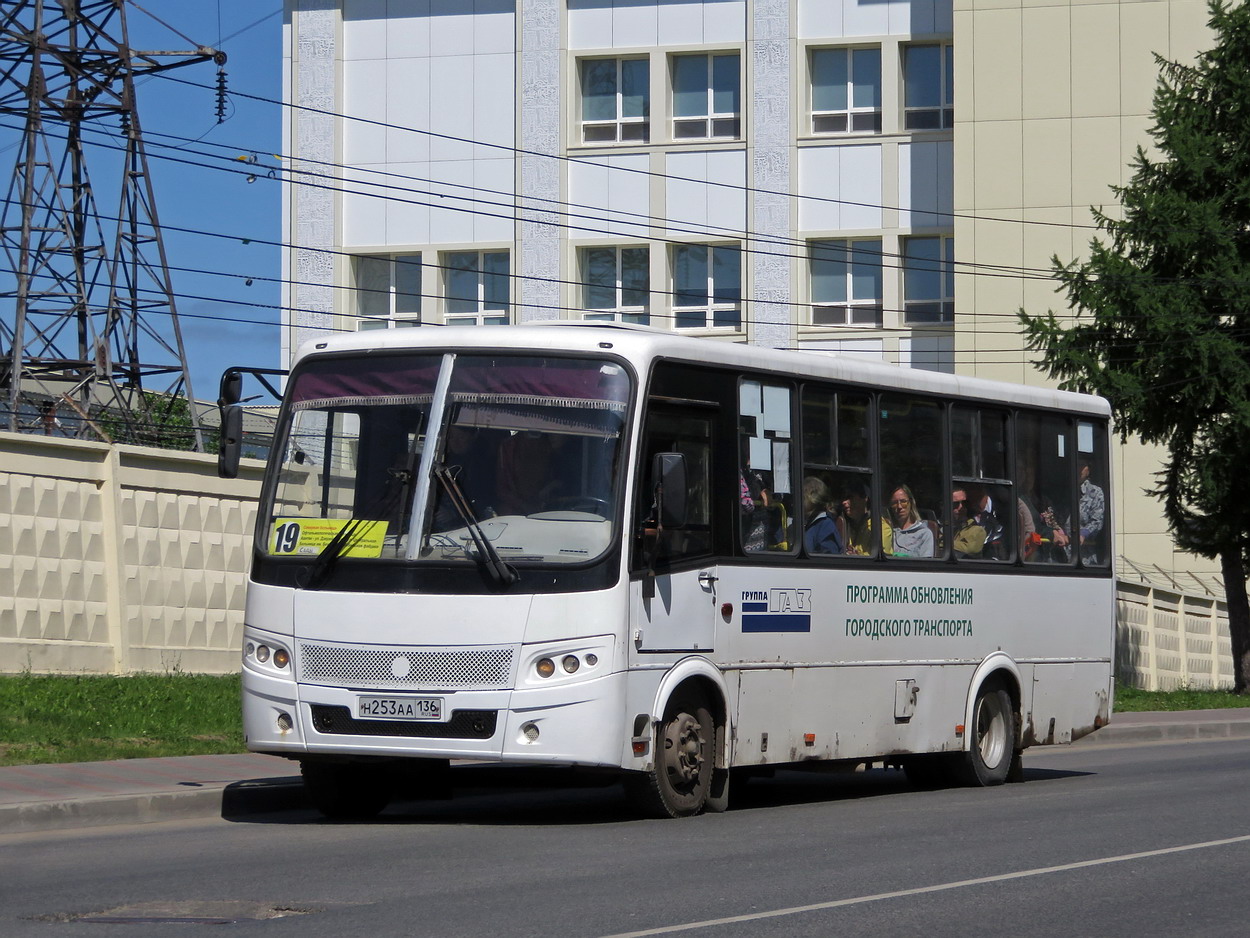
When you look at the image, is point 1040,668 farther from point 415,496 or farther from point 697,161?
point 697,161

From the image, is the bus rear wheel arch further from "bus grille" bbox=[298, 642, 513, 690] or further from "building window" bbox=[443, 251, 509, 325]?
"building window" bbox=[443, 251, 509, 325]

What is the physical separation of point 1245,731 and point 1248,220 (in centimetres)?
1022

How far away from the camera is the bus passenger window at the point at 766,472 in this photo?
1276 cm

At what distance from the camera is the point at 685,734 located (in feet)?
39.7

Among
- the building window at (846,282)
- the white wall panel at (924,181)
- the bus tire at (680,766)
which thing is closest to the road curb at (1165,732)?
the bus tire at (680,766)

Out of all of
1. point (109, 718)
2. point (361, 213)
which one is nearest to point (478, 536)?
point (109, 718)

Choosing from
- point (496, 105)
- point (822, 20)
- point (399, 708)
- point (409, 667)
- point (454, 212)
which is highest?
point (822, 20)

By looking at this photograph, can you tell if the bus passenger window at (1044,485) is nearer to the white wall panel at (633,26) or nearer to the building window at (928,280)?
the building window at (928,280)

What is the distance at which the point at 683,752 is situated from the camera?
A: 12109 millimetres

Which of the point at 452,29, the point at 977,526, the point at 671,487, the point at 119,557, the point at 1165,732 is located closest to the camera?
the point at 671,487

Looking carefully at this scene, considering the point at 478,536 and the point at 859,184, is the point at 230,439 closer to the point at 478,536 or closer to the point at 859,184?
the point at 478,536

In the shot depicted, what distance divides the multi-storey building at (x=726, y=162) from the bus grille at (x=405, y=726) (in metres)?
32.8

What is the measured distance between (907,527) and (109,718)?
6257 mm

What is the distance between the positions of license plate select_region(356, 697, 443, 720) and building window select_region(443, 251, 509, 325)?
3605 cm
